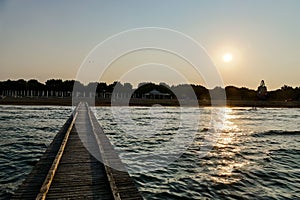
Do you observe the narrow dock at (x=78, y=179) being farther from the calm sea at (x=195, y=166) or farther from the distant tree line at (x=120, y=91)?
the distant tree line at (x=120, y=91)

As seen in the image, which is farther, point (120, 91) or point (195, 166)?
point (120, 91)

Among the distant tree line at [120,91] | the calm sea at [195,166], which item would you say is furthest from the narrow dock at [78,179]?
the distant tree line at [120,91]

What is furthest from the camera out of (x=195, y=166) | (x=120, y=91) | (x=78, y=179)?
(x=120, y=91)

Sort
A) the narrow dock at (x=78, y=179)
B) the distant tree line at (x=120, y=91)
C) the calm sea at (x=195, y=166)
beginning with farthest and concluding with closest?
the distant tree line at (x=120, y=91) → the calm sea at (x=195, y=166) → the narrow dock at (x=78, y=179)

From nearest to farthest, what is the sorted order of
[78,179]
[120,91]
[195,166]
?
[78,179] < [195,166] < [120,91]

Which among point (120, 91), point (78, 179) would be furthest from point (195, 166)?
point (120, 91)

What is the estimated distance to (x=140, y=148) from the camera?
60.6ft

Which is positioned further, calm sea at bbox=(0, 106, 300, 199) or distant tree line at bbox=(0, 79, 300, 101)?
distant tree line at bbox=(0, 79, 300, 101)

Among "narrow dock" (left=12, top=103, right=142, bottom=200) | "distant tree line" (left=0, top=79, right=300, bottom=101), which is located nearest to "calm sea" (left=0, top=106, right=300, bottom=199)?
"narrow dock" (left=12, top=103, right=142, bottom=200)

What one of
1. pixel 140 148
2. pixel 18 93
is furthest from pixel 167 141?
pixel 18 93

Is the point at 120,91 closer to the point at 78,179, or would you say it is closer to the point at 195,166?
the point at 195,166

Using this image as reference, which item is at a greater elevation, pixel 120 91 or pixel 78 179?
pixel 120 91

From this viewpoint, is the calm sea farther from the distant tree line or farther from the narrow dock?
the distant tree line

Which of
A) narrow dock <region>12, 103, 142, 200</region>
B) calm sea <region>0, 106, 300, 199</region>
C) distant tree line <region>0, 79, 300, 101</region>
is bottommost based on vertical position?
calm sea <region>0, 106, 300, 199</region>
